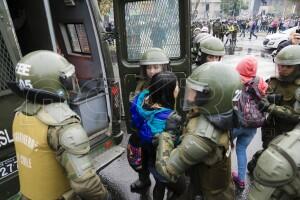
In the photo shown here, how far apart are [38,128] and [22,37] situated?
345cm

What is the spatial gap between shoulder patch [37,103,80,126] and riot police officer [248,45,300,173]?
2.04 m

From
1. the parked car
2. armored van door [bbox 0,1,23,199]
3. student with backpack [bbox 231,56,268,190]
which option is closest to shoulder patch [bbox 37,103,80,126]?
armored van door [bbox 0,1,23,199]

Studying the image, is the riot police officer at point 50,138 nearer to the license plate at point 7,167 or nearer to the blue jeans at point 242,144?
the license plate at point 7,167

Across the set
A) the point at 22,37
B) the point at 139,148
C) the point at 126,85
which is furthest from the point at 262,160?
the point at 22,37

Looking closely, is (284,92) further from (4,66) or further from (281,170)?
(4,66)

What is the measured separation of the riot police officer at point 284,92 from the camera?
3.10 m

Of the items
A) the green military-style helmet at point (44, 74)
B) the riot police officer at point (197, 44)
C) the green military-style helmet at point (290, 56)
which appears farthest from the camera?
the riot police officer at point (197, 44)

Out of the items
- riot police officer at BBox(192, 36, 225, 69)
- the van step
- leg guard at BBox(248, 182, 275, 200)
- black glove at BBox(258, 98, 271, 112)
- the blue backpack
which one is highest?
riot police officer at BBox(192, 36, 225, 69)

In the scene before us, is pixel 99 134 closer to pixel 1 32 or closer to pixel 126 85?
pixel 126 85

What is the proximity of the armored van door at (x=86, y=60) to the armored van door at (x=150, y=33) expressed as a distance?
0.92 ft

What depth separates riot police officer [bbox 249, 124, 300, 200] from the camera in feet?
4.69

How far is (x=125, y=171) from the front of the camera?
4.33 meters

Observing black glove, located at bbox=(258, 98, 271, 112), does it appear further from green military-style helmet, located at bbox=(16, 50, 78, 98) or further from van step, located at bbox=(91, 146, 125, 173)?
green military-style helmet, located at bbox=(16, 50, 78, 98)

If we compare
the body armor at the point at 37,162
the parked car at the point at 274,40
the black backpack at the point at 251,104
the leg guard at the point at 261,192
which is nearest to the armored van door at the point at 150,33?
the black backpack at the point at 251,104
